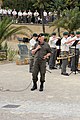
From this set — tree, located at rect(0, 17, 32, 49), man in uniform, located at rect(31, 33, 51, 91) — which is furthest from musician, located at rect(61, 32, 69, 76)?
tree, located at rect(0, 17, 32, 49)

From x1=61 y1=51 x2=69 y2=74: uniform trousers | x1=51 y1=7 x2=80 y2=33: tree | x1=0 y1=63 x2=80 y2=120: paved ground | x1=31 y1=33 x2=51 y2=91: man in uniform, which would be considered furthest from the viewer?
x1=51 y1=7 x2=80 y2=33: tree

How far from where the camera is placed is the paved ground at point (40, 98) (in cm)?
928

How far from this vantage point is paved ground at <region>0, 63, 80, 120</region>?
9281mm

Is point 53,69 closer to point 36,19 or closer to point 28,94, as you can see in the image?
point 28,94

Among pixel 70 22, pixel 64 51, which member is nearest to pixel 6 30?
pixel 64 51

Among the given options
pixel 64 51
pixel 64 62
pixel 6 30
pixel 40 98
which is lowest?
pixel 40 98

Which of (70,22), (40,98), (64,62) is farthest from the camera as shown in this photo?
(70,22)

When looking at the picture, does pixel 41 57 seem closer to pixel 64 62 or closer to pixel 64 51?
pixel 64 62

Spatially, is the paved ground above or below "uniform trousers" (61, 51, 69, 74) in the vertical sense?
below

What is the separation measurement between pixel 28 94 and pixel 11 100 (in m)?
1.03

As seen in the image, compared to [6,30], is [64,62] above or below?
below

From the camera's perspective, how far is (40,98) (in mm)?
11305

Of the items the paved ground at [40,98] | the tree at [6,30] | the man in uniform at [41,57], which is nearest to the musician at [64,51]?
the paved ground at [40,98]

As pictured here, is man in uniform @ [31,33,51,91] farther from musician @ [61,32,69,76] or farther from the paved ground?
musician @ [61,32,69,76]
